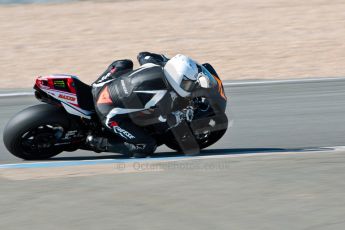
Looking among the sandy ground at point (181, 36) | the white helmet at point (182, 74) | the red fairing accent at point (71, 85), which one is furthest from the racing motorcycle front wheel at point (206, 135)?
the sandy ground at point (181, 36)

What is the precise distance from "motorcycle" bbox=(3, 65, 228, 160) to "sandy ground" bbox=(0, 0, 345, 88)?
18.0 feet

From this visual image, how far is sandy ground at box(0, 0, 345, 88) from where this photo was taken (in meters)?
14.6

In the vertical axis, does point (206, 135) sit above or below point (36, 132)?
below

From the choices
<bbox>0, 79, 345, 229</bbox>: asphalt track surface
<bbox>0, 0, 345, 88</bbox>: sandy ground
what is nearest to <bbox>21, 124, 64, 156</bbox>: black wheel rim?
<bbox>0, 79, 345, 229</bbox>: asphalt track surface

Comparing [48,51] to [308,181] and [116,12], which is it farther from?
[308,181]

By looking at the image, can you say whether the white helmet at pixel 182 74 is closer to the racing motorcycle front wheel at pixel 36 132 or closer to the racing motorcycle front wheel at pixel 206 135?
the racing motorcycle front wheel at pixel 206 135

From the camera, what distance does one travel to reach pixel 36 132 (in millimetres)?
7805

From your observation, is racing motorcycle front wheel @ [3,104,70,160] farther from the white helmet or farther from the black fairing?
the white helmet

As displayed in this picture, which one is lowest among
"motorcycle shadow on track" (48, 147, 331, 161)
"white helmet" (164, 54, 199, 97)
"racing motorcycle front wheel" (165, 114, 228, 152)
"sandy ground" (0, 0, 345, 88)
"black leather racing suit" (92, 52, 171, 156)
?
"sandy ground" (0, 0, 345, 88)

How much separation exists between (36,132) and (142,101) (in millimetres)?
1143

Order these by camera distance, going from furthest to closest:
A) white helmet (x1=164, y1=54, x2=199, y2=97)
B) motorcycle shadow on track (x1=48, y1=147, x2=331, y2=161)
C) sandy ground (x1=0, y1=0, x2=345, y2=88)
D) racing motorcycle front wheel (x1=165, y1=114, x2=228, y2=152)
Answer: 1. sandy ground (x1=0, y1=0, x2=345, y2=88)
2. motorcycle shadow on track (x1=48, y1=147, x2=331, y2=161)
3. racing motorcycle front wheel (x1=165, y1=114, x2=228, y2=152)
4. white helmet (x1=164, y1=54, x2=199, y2=97)

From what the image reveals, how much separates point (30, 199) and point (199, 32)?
1183 centimetres

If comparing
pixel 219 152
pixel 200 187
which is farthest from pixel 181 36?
pixel 200 187

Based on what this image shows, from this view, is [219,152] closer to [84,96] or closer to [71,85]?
[84,96]
